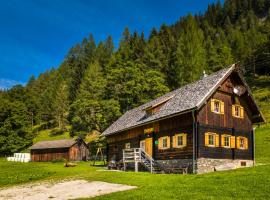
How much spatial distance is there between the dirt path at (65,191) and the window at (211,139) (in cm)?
1050

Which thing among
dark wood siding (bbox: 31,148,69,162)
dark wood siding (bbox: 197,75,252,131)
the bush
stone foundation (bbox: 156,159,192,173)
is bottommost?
dark wood siding (bbox: 31,148,69,162)

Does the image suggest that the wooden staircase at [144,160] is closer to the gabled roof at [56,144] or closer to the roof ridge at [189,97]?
the roof ridge at [189,97]

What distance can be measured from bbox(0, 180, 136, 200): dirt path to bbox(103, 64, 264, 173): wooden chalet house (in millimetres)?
8983

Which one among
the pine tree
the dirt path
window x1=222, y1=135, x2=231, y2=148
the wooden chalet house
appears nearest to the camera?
the dirt path

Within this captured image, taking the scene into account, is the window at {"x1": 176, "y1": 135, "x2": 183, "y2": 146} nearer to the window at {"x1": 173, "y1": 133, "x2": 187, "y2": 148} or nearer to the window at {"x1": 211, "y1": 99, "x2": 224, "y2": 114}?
the window at {"x1": 173, "y1": 133, "x2": 187, "y2": 148}

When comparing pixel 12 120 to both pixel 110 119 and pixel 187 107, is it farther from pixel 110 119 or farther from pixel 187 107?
pixel 187 107

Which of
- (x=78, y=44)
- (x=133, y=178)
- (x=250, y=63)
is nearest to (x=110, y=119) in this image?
(x=133, y=178)

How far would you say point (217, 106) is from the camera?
33.9 m

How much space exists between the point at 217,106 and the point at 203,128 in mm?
3216

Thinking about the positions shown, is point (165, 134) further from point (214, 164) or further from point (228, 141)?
point (228, 141)

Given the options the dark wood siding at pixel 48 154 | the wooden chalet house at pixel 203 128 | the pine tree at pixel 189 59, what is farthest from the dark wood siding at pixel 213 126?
the pine tree at pixel 189 59

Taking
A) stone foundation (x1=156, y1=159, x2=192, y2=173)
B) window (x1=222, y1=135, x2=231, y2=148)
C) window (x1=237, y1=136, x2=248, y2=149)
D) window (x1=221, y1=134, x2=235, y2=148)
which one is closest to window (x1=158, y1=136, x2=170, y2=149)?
stone foundation (x1=156, y1=159, x2=192, y2=173)

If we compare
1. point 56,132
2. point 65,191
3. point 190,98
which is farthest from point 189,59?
point 65,191

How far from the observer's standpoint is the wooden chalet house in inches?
1242
